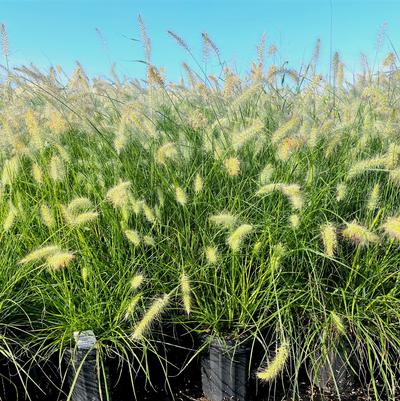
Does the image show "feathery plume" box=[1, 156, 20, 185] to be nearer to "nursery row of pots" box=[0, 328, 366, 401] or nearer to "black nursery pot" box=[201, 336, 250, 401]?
"nursery row of pots" box=[0, 328, 366, 401]

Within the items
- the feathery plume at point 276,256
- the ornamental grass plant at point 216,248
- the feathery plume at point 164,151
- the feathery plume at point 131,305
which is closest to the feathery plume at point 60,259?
the ornamental grass plant at point 216,248

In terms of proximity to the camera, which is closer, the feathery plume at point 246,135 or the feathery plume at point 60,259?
the feathery plume at point 60,259

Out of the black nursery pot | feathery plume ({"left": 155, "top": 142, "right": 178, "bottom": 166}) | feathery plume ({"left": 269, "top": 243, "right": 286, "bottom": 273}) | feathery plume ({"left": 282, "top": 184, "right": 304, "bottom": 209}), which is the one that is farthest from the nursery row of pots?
feathery plume ({"left": 155, "top": 142, "right": 178, "bottom": 166})

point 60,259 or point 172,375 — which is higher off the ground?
point 60,259

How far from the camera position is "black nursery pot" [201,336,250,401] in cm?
234

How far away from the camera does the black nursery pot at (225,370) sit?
92.1 inches

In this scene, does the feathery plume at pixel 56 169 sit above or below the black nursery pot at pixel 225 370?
above

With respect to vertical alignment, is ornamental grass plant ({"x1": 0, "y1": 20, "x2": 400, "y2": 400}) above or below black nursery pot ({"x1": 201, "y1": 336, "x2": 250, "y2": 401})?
above

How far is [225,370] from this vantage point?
7.80 ft

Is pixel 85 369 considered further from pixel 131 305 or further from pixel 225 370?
pixel 225 370

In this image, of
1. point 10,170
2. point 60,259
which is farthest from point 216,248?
point 10,170

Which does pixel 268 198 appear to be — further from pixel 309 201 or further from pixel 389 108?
pixel 389 108

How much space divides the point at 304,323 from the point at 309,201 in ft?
1.86

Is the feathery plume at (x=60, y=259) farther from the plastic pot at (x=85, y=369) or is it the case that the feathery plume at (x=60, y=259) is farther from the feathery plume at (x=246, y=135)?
the feathery plume at (x=246, y=135)
